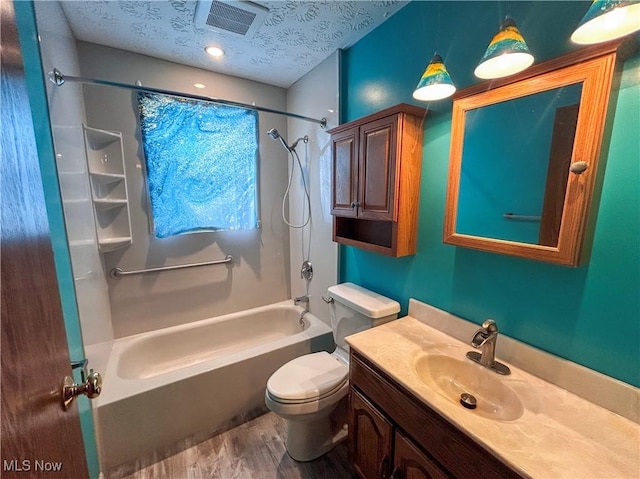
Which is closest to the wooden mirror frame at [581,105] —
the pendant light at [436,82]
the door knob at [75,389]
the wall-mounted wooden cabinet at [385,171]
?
the pendant light at [436,82]

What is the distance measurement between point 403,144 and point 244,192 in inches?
60.6

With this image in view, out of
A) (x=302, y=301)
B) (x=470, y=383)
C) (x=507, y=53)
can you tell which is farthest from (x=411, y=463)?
(x=302, y=301)

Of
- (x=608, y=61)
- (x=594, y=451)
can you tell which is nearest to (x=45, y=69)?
(x=608, y=61)

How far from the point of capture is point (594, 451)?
71 cm

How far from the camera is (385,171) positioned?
1388mm

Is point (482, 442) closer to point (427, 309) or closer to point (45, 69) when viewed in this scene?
point (427, 309)

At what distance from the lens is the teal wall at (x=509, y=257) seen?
80 centimetres

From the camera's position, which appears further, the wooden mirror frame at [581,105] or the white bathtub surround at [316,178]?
the white bathtub surround at [316,178]

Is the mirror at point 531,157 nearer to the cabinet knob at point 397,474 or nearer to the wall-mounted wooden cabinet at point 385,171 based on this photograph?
the wall-mounted wooden cabinet at point 385,171

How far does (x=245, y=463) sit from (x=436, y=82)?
216cm

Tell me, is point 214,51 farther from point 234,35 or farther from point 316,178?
point 316,178

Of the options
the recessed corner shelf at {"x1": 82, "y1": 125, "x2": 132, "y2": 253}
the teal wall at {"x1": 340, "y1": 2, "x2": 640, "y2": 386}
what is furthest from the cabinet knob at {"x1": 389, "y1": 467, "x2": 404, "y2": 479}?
the recessed corner shelf at {"x1": 82, "y1": 125, "x2": 132, "y2": 253}

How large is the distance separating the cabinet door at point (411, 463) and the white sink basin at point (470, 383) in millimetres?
217

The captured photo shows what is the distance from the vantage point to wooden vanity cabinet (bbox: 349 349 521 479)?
2.60 ft
